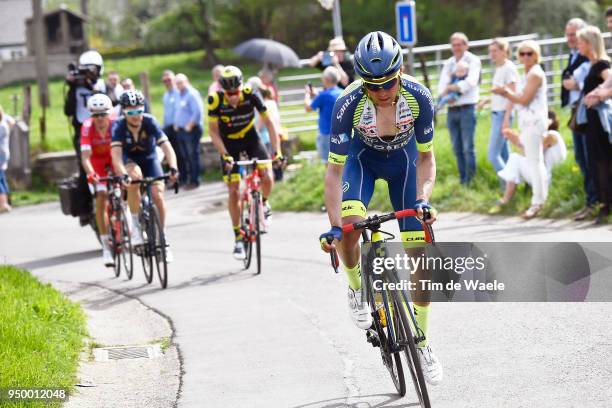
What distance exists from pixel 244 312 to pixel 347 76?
8.52 meters

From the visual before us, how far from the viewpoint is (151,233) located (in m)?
12.9

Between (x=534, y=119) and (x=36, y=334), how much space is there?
7398mm

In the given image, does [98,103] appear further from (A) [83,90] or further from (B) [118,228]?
(A) [83,90]

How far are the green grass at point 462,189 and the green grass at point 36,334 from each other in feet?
20.0

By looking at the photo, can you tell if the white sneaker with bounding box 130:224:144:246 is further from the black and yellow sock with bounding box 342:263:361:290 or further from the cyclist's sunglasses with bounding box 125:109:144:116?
the black and yellow sock with bounding box 342:263:361:290

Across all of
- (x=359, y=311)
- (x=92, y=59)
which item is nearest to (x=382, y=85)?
(x=359, y=311)

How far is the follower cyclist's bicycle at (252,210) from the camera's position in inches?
518

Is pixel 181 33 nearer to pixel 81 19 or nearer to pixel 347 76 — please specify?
pixel 81 19

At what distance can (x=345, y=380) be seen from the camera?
8008 mm

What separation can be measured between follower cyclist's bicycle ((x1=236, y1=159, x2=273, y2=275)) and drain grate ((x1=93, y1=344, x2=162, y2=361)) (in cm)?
338

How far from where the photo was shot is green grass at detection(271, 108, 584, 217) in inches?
576

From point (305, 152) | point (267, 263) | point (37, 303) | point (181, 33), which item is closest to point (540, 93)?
point (267, 263)

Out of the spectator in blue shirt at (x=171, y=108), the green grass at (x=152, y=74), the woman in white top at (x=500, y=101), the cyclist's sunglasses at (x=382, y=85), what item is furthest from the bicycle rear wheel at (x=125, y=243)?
the green grass at (x=152, y=74)

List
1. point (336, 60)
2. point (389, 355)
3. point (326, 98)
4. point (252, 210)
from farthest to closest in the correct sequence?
point (336, 60) < point (326, 98) < point (252, 210) < point (389, 355)
